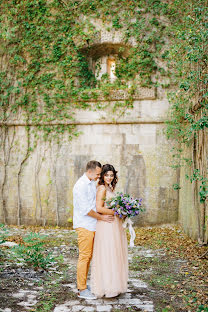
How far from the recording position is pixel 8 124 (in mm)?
8852

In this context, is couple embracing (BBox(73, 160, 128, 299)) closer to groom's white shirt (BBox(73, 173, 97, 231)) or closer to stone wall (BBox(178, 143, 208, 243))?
groom's white shirt (BBox(73, 173, 97, 231))

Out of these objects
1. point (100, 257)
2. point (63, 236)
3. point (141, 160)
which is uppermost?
point (141, 160)

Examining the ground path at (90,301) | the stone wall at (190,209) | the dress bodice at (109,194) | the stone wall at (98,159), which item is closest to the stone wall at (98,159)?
the stone wall at (98,159)

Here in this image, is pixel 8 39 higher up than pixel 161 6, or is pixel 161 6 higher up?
pixel 161 6

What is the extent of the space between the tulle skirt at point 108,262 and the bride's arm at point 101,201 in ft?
0.42

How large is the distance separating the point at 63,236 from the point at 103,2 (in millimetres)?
6120

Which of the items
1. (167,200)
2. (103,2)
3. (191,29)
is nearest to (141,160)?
(167,200)

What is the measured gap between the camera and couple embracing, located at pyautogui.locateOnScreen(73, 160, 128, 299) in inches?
145

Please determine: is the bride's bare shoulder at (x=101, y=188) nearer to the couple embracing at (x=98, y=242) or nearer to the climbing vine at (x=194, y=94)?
the couple embracing at (x=98, y=242)

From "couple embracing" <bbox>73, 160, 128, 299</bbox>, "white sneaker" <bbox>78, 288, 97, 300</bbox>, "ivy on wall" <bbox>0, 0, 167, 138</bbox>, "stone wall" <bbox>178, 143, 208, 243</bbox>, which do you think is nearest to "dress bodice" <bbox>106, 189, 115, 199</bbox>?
"couple embracing" <bbox>73, 160, 128, 299</bbox>

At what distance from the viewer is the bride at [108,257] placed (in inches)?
145

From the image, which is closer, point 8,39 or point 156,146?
point 156,146

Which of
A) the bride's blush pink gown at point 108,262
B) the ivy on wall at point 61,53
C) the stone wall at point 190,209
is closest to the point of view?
the bride's blush pink gown at point 108,262

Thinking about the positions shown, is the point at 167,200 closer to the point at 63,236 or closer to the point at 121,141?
the point at 121,141
